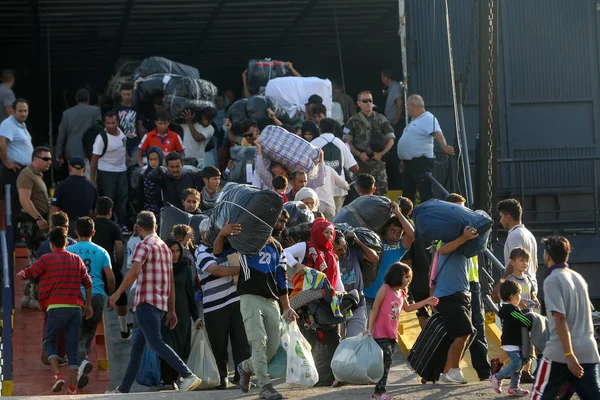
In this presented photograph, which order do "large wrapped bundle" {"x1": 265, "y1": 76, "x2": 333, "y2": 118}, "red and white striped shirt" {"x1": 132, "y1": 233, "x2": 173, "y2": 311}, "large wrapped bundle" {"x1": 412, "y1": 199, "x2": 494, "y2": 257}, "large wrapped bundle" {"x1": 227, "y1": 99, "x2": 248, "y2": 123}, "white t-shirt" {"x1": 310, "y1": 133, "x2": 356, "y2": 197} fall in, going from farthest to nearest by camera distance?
"large wrapped bundle" {"x1": 265, "y1": 76, "x2": 333, "y2": 118}
"large wrapped bundle" {"x1": 227, "y1": 99, "x2": 248, "y2": 123}
"white t-shirt" {"x1": 310, "y1": 133, "x2": 356, "y2": 197}
"red and white striped shirt" {"x1": 132, "y1": 233, "x2": 173, "y2": 311}
"large wrapped bundle" {"x1": 412, "y1": 199, "x2": 494, "y2": 257}

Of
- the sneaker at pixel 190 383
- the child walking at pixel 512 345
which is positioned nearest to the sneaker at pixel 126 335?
the sneaker at pixel 190 383

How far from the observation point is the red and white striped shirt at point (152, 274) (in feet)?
32.7

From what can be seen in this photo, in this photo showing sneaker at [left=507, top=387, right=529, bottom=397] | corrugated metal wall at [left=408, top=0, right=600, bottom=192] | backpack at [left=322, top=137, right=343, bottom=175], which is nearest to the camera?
sneaker at [left=507, top=387, right=529, bottom=397]

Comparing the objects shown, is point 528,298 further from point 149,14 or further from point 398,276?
point 149,14

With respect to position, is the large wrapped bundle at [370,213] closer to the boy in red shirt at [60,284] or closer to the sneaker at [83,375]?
the boy in red shirt at [60,284]

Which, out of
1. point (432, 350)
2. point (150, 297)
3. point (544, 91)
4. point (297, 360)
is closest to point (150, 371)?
point (150, 297)

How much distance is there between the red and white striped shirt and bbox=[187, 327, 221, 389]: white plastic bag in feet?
1.67

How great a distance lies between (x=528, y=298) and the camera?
10312mm

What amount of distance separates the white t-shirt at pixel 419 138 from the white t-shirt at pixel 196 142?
2.87m

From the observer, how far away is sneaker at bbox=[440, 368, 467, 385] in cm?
965

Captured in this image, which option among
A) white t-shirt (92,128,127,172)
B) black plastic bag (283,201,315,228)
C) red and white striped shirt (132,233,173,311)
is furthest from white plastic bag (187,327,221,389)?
white t-shirt (92,128,127,172)

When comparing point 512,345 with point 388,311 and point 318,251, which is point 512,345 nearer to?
point 388,311

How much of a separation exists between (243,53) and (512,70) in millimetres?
8874

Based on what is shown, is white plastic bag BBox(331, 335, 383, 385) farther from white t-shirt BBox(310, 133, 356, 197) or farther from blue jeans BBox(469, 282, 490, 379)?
white t-shirt BBox(310, 133, 356, 197)
